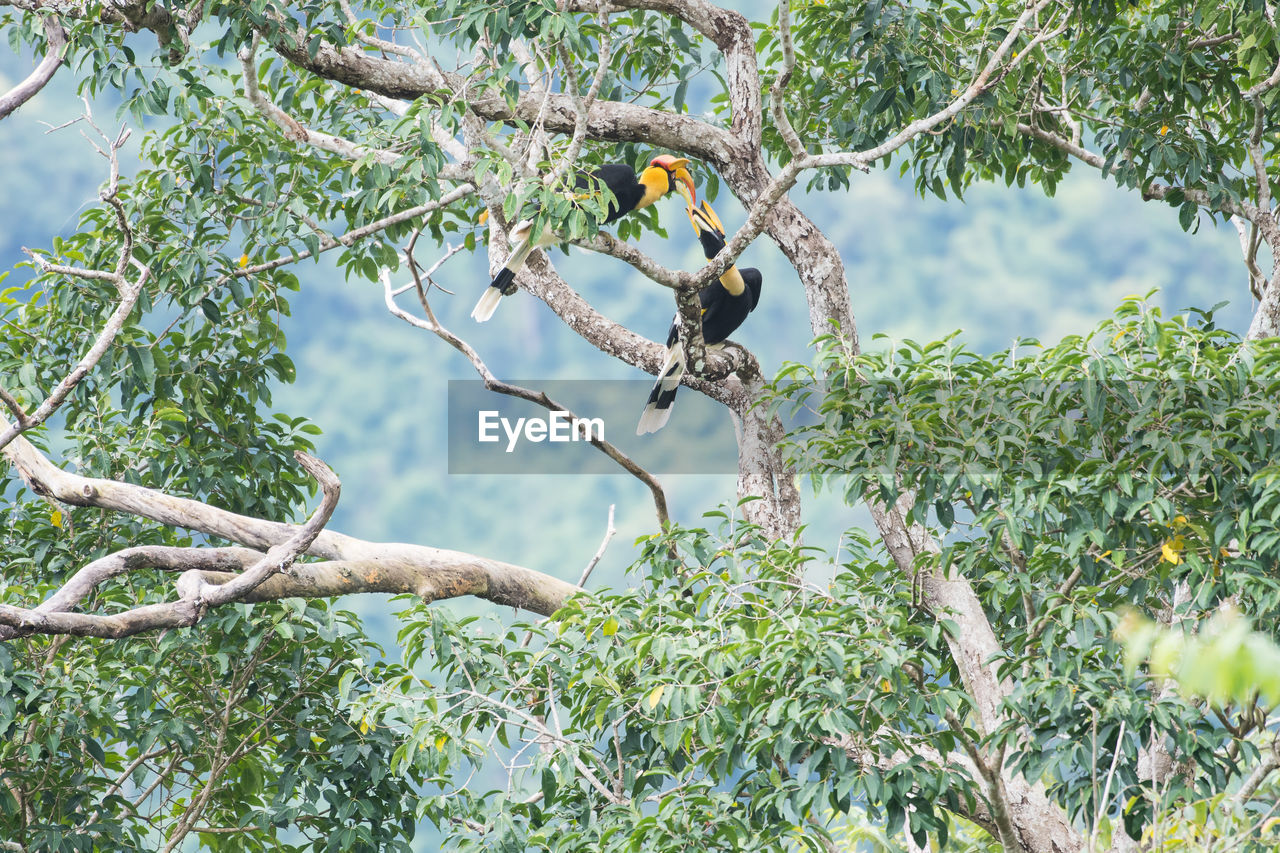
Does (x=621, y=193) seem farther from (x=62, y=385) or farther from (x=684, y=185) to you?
(x=62, y=385)

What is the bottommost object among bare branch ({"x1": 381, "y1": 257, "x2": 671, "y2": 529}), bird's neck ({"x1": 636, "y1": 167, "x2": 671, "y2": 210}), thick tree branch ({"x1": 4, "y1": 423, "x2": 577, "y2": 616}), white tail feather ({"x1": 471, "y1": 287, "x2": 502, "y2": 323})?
thick tree branch ({"x1": 4, "y1": 423, "x2": 577, "y2": 616})

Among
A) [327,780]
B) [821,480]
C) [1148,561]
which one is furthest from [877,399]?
[327,780]

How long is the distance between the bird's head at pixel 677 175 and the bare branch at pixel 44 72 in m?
2.00

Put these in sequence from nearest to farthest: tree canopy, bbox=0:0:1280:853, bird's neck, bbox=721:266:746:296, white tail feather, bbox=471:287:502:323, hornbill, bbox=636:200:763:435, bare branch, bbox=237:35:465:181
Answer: tree canopy, bbox=0:0:1280:853
bare branch, bbox=237:35:465:181
white tail feather, bbox=471:287:502:323
hornbill, bbox=636:200:763:435
bird's neck, bbox=721:266:746:296

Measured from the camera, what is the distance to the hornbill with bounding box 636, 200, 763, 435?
4.35m

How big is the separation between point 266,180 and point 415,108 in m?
0.96

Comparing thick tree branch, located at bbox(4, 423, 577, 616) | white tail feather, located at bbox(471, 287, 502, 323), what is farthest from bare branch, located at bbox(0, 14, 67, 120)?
white tail feather, located at bbox(471, 287, 502, 323)

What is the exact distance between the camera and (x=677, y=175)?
4.61 metres

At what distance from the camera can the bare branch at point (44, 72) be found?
3.52 metres

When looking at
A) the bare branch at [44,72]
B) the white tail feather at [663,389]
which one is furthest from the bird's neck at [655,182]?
the bare branch at [44,72]

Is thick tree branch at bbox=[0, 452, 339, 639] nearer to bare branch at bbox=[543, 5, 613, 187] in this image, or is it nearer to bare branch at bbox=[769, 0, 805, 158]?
bare branch at bbox=[543, 5, 613, 187]

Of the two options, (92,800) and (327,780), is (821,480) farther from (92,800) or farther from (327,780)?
(92,800)

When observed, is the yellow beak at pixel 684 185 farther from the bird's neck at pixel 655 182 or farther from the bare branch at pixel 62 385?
the bare branch at pixel 62 385

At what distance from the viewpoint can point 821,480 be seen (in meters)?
Answer: 3.01
